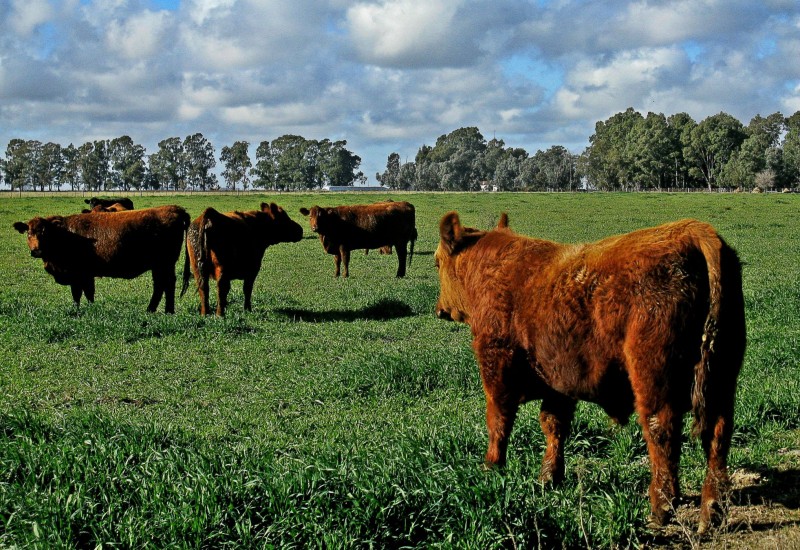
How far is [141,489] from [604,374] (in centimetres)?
285

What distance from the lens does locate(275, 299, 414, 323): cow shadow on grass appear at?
1332 cm

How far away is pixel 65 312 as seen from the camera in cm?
1232

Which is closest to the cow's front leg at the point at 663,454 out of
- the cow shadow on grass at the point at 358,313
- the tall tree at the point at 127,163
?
the cow shadow on grass at the point at 358,313

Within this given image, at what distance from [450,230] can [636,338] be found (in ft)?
6.36

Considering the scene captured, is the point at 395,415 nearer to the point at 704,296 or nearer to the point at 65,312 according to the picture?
the point at 704,296

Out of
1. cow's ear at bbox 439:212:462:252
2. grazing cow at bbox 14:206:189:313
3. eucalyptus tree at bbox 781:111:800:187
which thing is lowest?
grazing cow at bbox 14:206:189:313

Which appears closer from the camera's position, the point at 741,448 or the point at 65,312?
the point at 741,448

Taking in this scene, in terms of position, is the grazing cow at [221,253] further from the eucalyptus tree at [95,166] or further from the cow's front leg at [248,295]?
the eucalyptus tree at [95,166]

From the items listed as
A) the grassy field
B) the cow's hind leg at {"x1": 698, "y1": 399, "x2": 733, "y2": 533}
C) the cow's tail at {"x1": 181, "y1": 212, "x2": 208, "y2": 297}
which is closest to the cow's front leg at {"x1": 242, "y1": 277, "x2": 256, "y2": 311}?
the grassy field

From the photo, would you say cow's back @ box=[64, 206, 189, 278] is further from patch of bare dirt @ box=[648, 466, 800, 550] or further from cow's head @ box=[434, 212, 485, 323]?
patch of bare dirt @ box=[648, 466, 800, 550]

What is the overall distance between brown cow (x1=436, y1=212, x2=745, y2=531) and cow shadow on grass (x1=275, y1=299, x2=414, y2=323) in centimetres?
835

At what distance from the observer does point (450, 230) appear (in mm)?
5656

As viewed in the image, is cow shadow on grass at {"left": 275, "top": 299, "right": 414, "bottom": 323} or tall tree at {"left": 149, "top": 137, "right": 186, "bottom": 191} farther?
tall tree at {"left": 149, "top": 137, "right": 186, "bottom": 191}

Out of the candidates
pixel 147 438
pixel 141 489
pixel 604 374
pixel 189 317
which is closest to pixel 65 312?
pixel 189 317
